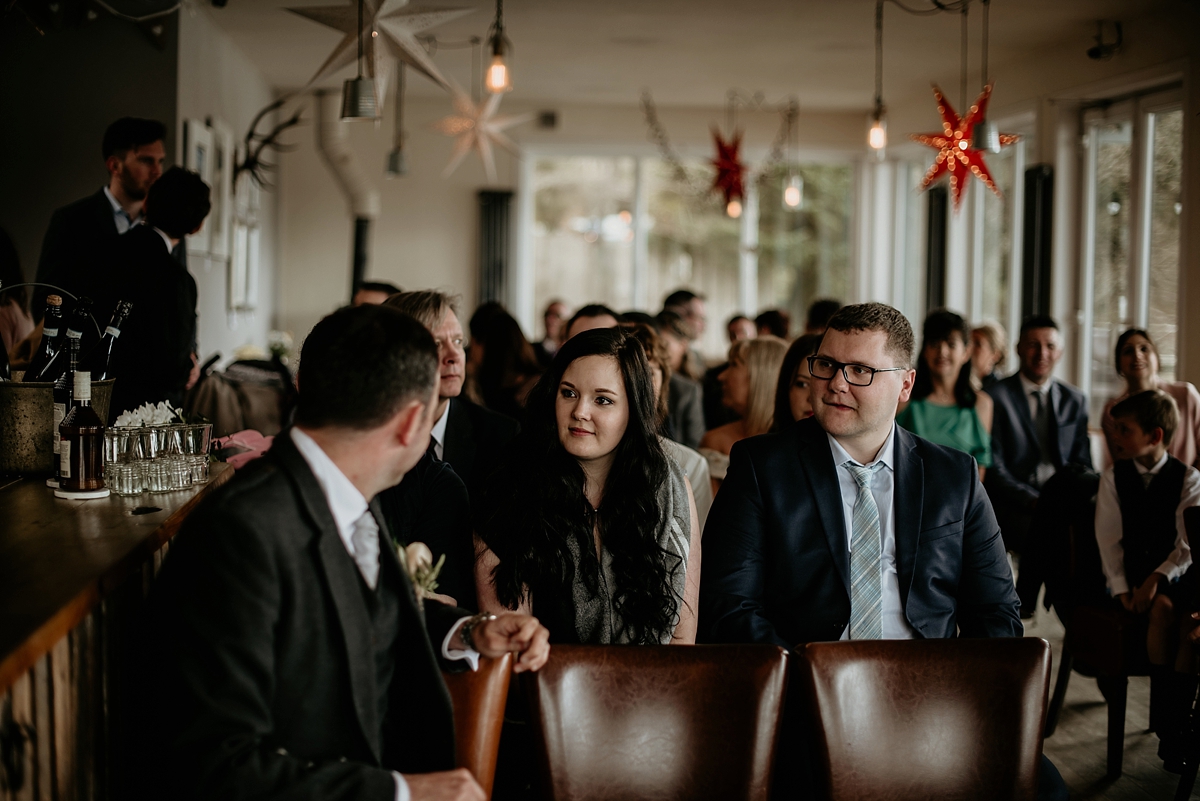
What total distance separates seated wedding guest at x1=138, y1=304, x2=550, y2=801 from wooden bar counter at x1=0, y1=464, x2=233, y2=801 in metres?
0.17

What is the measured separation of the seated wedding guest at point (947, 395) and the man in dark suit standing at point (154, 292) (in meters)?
3.34

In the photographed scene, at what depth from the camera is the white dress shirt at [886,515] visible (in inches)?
93.2

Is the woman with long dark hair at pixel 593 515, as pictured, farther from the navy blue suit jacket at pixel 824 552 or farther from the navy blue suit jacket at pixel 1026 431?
the navy blue suit jacket at pixel 1026 431

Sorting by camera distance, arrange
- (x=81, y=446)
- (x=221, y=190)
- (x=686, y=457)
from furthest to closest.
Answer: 1. (x=221, y=190)
2. (x=686, y=457)
3. (x=81, y=446)

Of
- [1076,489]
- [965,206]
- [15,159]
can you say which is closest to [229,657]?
[1076,489]

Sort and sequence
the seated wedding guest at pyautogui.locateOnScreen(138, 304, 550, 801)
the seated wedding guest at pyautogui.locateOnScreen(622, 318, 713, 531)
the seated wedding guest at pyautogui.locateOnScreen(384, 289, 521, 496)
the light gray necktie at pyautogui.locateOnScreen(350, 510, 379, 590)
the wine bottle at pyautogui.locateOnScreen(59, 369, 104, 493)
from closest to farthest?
the seated wedding guest at pyautogui.locateOnScreen(138, 304, 550, 801) → the light gray necktie at pyautogui.locateOnScreen(350, 510, 379, 590) → the wine bottle at pyautogui.locateOnScreen(59, 369, 104, 493) → the seated wedding guest at pyautogui.locateOnScreen(384, 289, 521, 496) → the seated wedding guest at pyautogui.locateOnScreen(622, 318, 713, 531)

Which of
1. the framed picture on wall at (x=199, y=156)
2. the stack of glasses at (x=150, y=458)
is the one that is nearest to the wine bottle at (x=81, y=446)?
the stack of glasses at (x=150, y=458)

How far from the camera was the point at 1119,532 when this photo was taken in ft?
12.0

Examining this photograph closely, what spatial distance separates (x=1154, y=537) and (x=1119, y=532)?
0.37 ft

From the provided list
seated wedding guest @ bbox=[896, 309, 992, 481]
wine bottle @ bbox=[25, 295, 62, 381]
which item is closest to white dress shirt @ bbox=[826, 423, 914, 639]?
wine bottle @ bbox=[25, 295, 62, 381]

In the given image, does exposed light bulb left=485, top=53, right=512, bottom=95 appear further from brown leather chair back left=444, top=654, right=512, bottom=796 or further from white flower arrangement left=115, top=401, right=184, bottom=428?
brown leather chair back left=444, top=654, right=512, bottom=796

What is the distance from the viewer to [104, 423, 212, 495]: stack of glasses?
232cm

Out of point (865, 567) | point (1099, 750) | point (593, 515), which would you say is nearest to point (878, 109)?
point (1099, 750)

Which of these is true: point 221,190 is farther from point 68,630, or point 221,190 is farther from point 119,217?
point 68,630
